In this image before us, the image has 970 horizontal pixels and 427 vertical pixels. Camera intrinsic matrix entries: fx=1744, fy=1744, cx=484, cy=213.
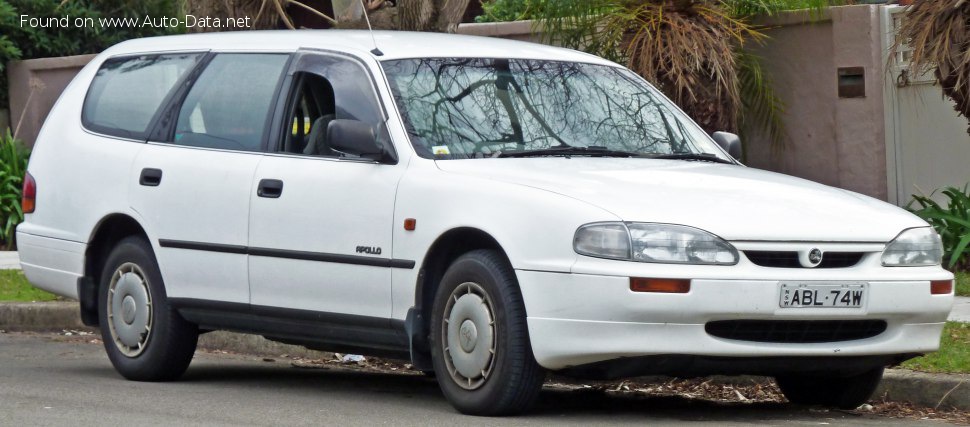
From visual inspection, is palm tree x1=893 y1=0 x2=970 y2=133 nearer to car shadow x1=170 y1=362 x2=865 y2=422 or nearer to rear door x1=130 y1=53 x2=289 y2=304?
car shadow x1=170 y1=362 x2=865 y2=422

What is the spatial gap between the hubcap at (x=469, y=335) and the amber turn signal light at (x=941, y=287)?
5.68 feet

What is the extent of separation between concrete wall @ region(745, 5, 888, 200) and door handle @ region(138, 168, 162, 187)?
19.8 feet

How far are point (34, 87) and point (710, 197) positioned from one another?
13093 millimetres

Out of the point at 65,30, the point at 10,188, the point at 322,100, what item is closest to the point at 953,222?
the point at 322,100

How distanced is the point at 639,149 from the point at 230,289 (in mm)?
1967

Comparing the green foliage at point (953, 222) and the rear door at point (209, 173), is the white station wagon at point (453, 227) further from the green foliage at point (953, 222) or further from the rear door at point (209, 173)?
the green foliage at point (953, 222)

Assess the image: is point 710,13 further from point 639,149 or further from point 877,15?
point 639,149

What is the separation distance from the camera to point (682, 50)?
37.8 ft

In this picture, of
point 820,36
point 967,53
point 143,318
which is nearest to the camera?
point 143,318

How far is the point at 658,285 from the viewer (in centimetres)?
632

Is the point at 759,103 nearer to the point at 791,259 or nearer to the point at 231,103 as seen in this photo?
the point at 231,103

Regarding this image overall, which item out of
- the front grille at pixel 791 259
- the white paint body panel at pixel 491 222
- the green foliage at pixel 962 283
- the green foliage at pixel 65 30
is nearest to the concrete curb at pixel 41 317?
the white paint body panel at pixel 491 222

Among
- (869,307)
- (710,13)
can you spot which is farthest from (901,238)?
(710,13)

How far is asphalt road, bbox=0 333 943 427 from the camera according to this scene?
6.91m
